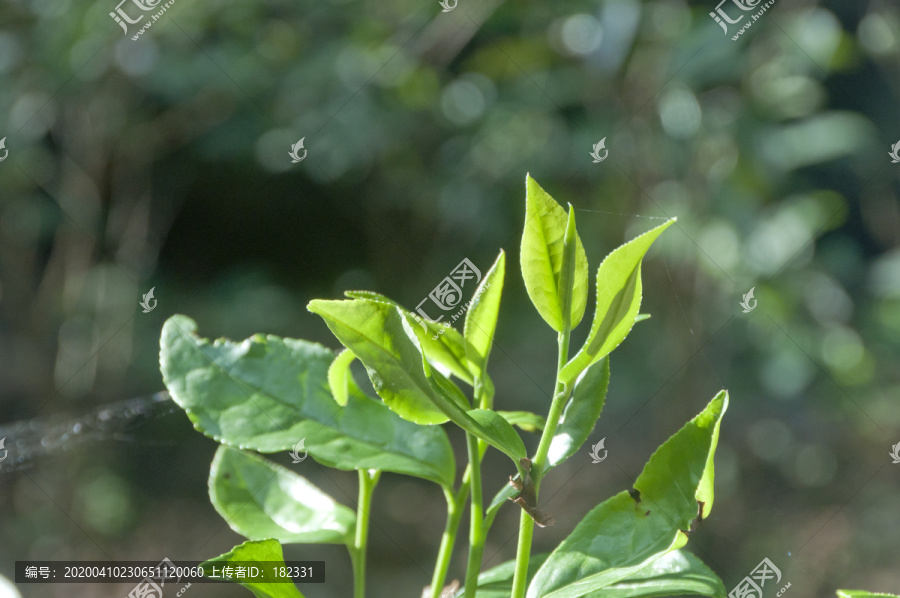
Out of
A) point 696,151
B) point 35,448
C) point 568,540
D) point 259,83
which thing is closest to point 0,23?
point 259,83

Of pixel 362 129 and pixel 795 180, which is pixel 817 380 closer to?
pixel 795 180

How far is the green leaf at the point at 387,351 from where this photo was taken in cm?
34

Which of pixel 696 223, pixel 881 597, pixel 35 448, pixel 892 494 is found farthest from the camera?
pixel 892 494

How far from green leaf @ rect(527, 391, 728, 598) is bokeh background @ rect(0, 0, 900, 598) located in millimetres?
1628

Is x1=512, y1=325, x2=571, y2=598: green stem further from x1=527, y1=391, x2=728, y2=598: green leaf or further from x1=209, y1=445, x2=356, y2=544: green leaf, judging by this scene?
x1=209, y1=445, x2=356, y2=544: green leaf

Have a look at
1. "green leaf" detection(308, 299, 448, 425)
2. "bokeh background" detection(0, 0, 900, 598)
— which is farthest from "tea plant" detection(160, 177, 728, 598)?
"bokeh background" detection(0, 0, 900, 598)

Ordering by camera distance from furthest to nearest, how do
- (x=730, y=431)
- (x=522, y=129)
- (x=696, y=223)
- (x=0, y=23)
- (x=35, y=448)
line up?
(x=730, y=431) → (x=0, y=23) → (x=522, y=129) → (x=696, y=223) → (x=35, y=448)

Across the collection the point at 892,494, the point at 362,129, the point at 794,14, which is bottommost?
the point at 892,494

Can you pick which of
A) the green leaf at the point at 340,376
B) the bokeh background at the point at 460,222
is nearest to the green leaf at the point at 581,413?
the green leaf at the point at 340,376

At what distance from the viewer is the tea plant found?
352mm

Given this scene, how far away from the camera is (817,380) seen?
239 cm

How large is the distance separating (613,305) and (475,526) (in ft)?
0.46

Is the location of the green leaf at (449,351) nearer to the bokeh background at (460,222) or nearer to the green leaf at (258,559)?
the green leaf at (258,559)

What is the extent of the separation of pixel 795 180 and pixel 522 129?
834 millimetres
